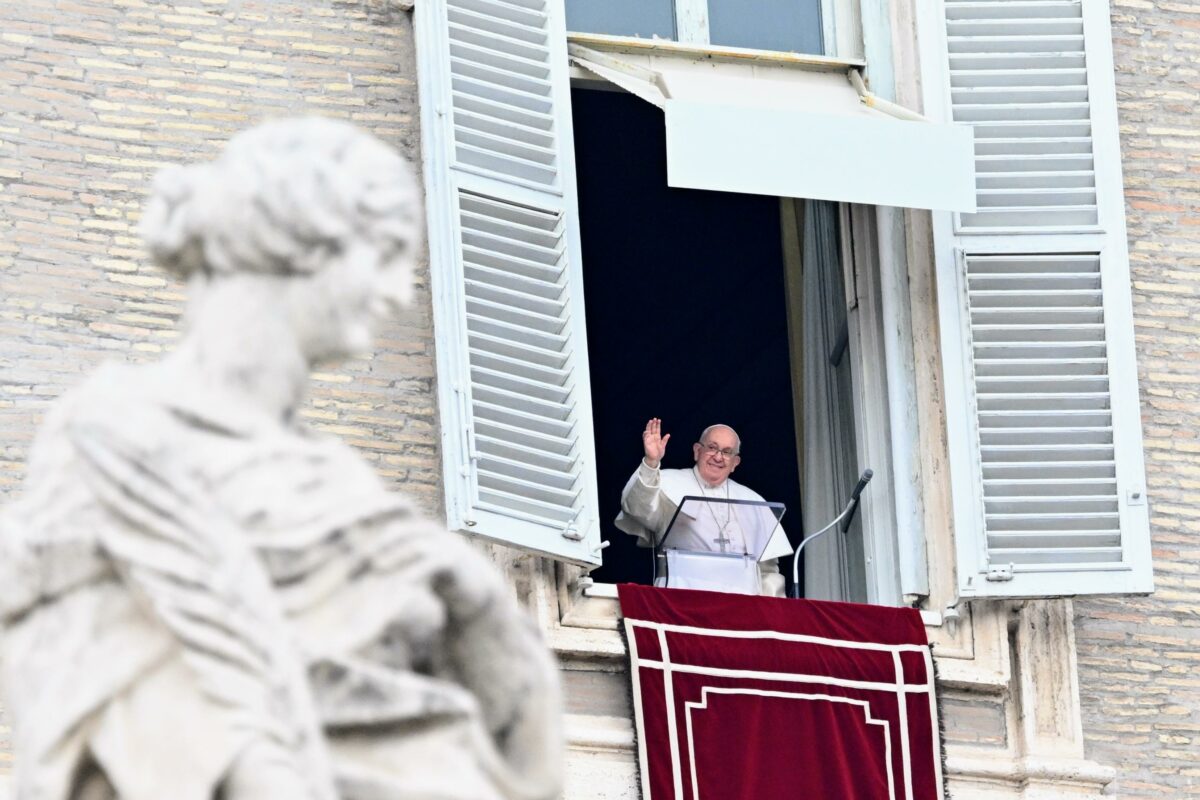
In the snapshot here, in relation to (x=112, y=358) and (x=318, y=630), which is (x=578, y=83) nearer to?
(x=112, y=358)

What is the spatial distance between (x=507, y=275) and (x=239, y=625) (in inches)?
322

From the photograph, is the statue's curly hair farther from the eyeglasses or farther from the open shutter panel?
the eyeglasses

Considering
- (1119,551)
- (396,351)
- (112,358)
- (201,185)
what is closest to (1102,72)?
(1119,551)

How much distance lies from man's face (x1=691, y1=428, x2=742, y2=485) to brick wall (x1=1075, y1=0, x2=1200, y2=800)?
119 centimetres

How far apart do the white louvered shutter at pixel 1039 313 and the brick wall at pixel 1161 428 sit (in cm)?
38

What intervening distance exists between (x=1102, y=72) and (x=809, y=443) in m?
1.57

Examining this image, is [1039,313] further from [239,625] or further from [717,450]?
[239,625]

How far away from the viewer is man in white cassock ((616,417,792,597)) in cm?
1287

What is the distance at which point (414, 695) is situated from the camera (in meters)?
4.44

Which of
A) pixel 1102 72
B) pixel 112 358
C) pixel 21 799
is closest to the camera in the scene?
pixel 21 799

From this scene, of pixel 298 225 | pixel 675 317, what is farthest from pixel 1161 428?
pixel 298 225

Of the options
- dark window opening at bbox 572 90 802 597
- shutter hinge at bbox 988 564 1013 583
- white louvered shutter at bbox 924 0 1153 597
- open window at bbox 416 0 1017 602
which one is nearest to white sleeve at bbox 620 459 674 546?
open window at bbox 416 0 1017 602

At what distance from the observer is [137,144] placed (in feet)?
41.1

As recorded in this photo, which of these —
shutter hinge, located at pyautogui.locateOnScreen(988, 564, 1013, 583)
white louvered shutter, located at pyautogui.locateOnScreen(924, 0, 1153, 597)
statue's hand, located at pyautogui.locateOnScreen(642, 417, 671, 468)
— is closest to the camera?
shutter hinge, located at pyautogui.locateOnScreen(988, 564, 1013, 583)
